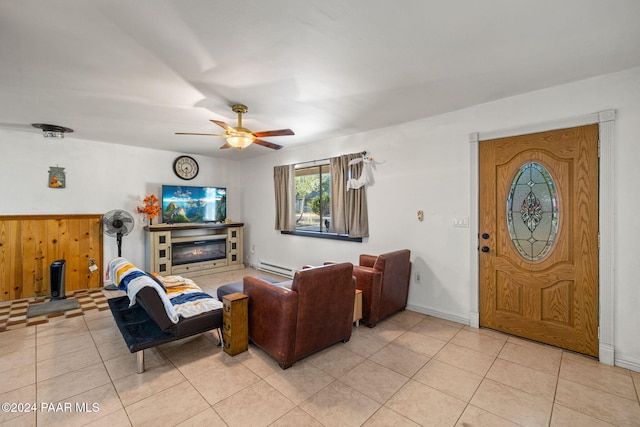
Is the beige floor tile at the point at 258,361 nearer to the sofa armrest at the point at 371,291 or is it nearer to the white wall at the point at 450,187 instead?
the sofa armrest at the point at 371,291

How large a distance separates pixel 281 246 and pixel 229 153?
226 centimetres

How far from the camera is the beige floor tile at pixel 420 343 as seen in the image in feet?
9.39

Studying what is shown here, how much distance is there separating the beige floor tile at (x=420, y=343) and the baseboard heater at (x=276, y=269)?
287 centimetres

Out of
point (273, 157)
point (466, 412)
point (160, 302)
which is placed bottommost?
point (466, 412)

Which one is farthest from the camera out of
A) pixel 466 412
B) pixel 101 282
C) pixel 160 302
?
pixel 101 282

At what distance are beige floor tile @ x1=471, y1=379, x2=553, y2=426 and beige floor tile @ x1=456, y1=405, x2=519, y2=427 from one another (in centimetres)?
4

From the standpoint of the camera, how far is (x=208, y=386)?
229cm

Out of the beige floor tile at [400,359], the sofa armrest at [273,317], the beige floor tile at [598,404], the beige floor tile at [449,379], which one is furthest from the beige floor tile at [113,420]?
the beige floor tile at [598,404]

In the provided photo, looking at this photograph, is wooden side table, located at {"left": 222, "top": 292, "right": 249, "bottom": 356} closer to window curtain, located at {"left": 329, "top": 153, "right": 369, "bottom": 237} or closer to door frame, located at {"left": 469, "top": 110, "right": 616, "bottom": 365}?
window curtain, located at {"left": 329, "top": 153, "right": 369, "bottom": 237}

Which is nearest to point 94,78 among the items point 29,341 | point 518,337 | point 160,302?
point 160,302

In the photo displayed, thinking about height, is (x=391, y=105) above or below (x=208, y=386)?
above

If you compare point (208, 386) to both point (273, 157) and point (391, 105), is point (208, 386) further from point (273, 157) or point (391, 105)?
point (273, 157)

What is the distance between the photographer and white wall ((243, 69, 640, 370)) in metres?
2.51

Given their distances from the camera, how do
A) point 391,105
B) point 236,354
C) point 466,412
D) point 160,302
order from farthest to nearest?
point 391,105 < point 236,354 < point 160,302 < point 466,412
